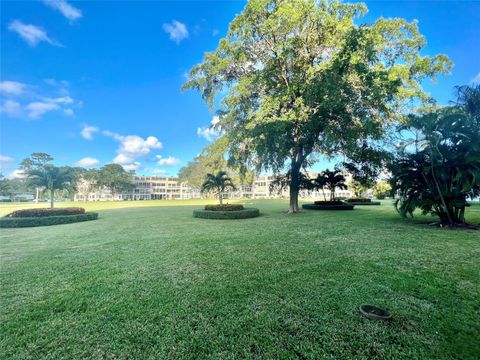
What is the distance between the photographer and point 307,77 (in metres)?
13.2

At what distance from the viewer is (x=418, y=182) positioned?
31.2 feet

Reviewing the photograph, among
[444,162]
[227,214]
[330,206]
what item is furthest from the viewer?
[330,206]

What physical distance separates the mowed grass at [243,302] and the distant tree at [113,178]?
62719 mm

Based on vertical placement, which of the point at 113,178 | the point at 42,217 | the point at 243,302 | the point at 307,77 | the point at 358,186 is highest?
the point at 307,77

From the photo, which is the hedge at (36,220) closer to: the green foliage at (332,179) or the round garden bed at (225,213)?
the round garden bed at (225,213)

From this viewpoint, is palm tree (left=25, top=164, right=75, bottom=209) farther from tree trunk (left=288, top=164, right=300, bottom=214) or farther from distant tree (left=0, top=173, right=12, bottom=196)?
distant tree (left=0, top=173, right=12, bottom=196)

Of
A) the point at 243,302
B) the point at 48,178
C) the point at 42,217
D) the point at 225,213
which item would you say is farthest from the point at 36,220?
the point at 243,302

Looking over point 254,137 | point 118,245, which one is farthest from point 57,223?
point 254,137

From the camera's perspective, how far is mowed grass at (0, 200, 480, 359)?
7.82 ft

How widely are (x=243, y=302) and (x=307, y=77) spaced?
13.0m

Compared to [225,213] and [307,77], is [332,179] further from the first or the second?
[225,213]

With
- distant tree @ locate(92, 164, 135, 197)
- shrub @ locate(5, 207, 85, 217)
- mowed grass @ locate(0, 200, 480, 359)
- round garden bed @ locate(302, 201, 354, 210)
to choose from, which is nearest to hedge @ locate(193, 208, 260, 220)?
mowed grass @ locate(0, 200, 480, 359)

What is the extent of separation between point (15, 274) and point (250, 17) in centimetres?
1456

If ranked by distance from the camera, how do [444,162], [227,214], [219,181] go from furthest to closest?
[219,181]
[227,214]
[444,162]
